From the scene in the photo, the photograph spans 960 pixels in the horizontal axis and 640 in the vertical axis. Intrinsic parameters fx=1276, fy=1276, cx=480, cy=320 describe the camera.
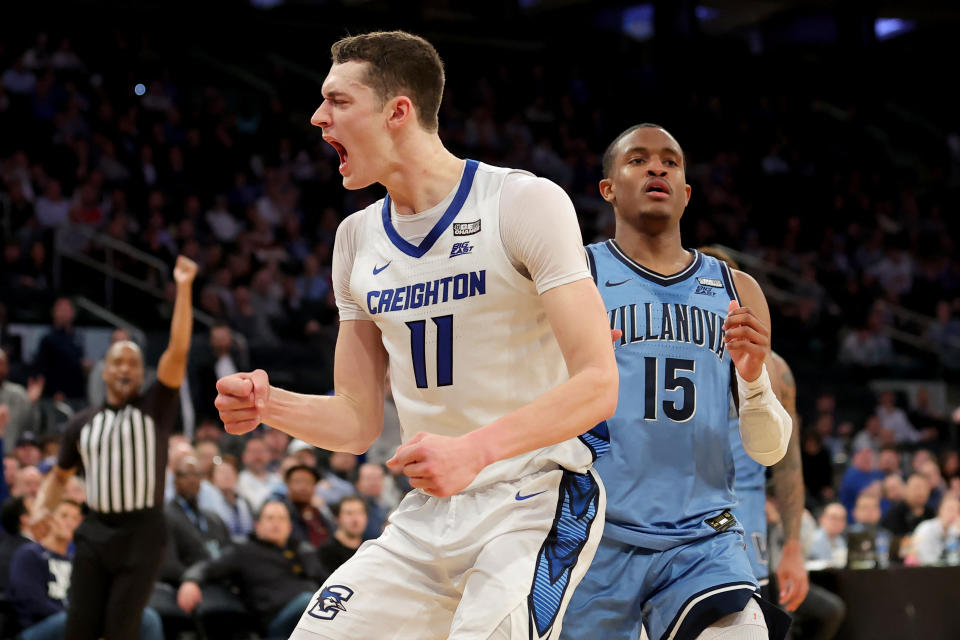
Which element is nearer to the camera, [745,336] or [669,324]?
[745,336]

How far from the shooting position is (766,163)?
22688 millimetres

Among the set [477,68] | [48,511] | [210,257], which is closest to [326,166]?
[210,257]

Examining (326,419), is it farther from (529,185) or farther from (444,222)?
(529,185)

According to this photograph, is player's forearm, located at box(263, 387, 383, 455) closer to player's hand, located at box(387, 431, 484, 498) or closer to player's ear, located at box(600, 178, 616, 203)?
player's hand, located at box(387, 431, 484, 498)

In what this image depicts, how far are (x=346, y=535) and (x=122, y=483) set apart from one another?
7.67 feet

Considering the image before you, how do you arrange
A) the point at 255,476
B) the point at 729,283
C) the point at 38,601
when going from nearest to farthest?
the point at 729,283, the point at 38,601, the point at 255,476

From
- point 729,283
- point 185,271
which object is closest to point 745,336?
point 729,283

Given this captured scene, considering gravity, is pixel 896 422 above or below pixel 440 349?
below

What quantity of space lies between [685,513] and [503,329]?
120 cm

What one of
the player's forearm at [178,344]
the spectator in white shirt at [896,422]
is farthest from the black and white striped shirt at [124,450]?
the spectator in white shirt at [896,422]

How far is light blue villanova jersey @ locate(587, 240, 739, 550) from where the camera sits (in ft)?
13.0

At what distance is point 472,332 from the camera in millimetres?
3076

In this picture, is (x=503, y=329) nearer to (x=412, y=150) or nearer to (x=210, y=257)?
Result: (x=412, y=150)

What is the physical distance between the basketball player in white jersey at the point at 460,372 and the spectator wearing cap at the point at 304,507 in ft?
21.8
